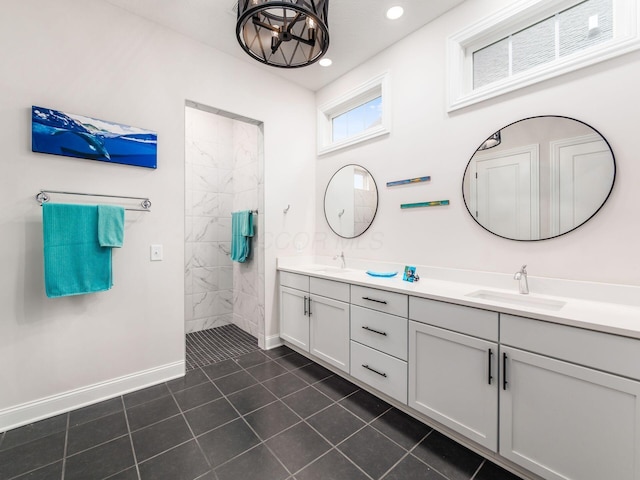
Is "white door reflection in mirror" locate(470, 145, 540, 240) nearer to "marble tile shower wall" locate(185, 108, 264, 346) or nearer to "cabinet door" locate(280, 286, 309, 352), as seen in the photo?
"cabinet door" locate(280, 286, 309, 352)

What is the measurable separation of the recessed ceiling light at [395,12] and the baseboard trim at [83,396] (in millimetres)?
3374

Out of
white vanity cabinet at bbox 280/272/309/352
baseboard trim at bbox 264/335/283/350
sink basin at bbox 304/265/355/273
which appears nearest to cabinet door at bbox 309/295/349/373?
white vanity cabinet at bbox 280/272/309/352

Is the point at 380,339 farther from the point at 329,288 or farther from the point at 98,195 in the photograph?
the point at 98,195

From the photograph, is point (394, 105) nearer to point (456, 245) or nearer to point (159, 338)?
point (456, 245)

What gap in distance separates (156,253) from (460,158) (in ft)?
8.41

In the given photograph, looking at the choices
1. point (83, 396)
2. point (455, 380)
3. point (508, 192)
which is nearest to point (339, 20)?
point (508, 192)

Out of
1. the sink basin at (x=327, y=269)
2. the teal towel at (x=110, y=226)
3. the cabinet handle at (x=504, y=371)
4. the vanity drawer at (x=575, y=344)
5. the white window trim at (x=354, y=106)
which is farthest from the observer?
the sink basin at (x=327, y=269)

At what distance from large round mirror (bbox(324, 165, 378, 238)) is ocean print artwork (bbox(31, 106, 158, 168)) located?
1750mm

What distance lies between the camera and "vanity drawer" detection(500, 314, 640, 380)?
1118mm

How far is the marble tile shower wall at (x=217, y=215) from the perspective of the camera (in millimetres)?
3549

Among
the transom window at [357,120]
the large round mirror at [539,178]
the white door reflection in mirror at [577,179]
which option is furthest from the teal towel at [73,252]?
the white door reflection in mirror at [577,179]

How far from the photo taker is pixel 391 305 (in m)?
1.97

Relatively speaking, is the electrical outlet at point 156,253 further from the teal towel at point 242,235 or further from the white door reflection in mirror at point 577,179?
the white door reflection in mirror at point 577,179

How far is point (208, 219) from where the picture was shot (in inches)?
148
